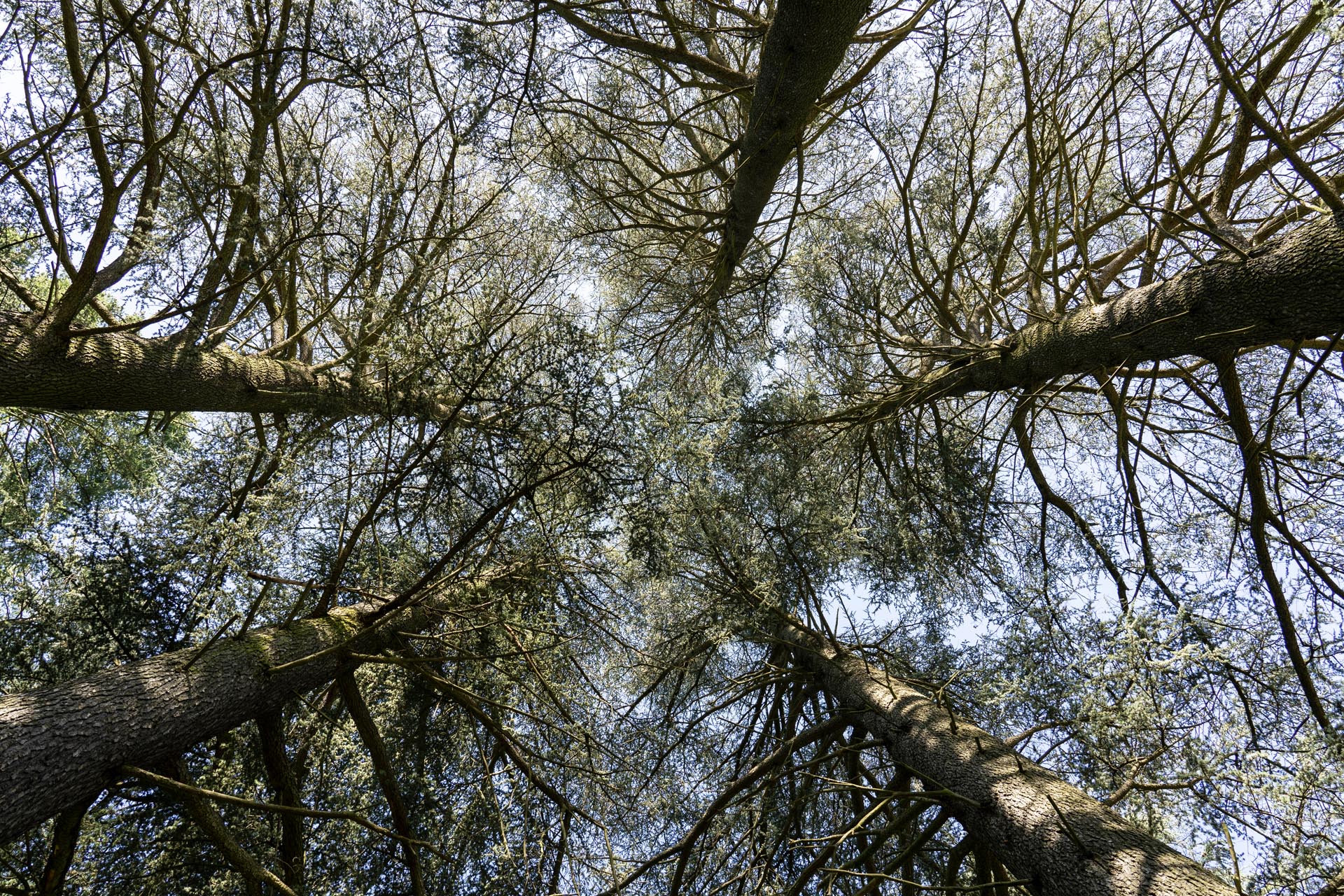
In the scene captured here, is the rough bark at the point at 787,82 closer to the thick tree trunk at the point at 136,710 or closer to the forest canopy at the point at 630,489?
the forest canopy at the point at 630,489

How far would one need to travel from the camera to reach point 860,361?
6277mm

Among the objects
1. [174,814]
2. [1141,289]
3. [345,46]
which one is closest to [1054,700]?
[1141,289]

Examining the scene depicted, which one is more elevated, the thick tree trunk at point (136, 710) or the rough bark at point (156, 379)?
the rough bark at point (156, 379)

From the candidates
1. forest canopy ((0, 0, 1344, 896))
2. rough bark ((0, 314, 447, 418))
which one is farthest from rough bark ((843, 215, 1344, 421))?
rough bark ((0, 314, 447, 418))

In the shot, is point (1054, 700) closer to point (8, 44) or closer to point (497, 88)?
point (497, 88)

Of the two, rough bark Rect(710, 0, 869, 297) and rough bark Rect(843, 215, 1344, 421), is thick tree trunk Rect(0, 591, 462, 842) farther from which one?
rough bark Rect(843, 215, 1344, 421)

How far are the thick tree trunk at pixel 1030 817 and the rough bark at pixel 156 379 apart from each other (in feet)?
9.96

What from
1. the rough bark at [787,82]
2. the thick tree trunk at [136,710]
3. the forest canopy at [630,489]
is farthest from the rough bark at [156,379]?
the rough bark at [787,82]

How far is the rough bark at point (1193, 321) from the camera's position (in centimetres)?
228

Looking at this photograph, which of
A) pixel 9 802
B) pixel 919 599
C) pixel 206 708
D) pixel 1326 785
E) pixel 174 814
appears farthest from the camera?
pixel 919 599

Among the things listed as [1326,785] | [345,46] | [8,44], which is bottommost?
[1326,785]

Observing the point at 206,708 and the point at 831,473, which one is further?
the point at 831,473

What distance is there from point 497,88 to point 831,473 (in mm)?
4232

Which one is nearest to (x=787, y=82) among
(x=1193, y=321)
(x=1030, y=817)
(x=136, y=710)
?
(x=1193, y=321)
